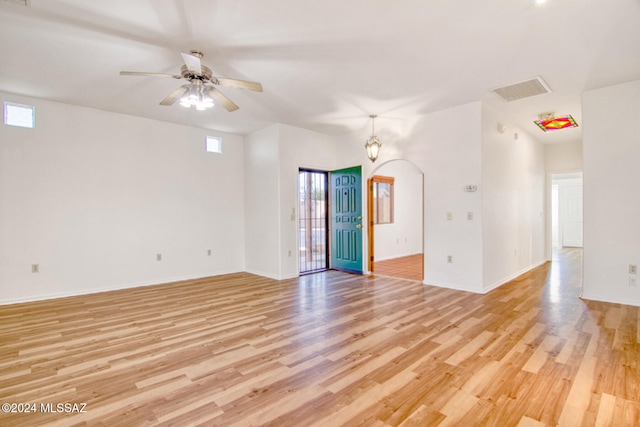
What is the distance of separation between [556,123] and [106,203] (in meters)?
7.96

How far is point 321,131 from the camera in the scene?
6195mm

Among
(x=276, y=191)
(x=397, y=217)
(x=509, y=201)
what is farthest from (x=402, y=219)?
(x=276, y=191)

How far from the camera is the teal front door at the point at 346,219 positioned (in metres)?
6.11

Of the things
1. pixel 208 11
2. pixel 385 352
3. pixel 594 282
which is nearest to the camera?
pixel 208 11

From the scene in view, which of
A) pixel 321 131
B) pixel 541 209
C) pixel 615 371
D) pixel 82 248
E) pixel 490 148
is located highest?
pixel 321 131

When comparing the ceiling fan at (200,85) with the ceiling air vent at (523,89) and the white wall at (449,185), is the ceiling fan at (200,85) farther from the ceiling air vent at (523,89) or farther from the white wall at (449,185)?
the ceiling air vent at (523,89)

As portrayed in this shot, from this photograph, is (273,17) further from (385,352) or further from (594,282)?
(594,282)

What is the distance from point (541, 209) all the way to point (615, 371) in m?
5.73

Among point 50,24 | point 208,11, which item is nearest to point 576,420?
point 208,11

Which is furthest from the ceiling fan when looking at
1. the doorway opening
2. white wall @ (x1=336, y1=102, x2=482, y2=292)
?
the doorway opening

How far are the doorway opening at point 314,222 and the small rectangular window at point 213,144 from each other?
1.85m

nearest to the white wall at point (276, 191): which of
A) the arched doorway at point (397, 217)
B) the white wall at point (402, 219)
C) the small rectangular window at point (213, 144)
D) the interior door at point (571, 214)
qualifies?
the small rectangular window at point (213, 144)

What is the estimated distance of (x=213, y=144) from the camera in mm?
6211

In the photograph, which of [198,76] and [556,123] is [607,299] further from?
[198,76]
